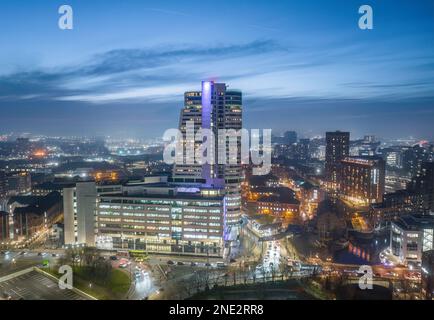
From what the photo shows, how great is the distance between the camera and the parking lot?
4.69 meters

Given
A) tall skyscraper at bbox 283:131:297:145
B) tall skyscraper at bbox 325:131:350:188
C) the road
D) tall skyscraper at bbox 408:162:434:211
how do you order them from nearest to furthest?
the road
tall skyscraper at bbox 408:162:434:211
tall skyscraper at bbox 325:131:350:188
tall skyscraper at bbox 283:131:297:145

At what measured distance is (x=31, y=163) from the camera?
1930 centimetres

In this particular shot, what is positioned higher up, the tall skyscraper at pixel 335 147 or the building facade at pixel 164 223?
the tall skyscraper at pixel 335 147

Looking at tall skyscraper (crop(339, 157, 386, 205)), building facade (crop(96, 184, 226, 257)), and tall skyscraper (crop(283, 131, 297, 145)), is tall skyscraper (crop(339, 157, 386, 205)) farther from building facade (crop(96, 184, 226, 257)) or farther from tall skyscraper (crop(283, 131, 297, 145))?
tall skyscraper (crop(283, 131, 297, 145))

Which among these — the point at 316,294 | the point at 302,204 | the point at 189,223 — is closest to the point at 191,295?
the point at 316,294

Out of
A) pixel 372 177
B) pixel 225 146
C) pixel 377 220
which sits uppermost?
pixel 225 146

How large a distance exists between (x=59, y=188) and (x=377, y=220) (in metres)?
10.1

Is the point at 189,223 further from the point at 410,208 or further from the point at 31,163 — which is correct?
the point at 31,163

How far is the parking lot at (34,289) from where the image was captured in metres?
4.69

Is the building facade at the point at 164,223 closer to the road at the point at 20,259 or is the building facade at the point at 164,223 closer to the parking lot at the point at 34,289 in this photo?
the road at the point at 20,259

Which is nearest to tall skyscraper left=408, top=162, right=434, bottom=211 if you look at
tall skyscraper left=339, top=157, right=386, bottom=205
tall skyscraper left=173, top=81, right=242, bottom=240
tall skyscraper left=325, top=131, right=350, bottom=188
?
tall skyscraper left=339, top=157, right=386, bottom=205

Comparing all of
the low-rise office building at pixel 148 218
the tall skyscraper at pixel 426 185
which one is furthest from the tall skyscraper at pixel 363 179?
the low-rise office building at pixel 148 218
